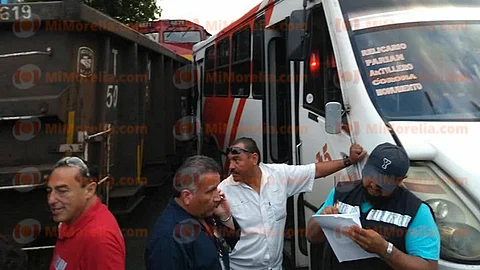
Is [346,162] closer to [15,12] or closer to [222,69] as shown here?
[15,12]

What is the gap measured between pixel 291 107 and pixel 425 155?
1898 mm

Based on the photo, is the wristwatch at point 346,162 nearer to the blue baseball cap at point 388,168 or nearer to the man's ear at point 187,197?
the blue baseball cap at point 388,168

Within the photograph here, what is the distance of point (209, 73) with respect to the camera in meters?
9.38

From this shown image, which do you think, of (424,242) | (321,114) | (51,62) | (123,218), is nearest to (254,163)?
(321,114)

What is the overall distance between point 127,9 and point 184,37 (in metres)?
5.23

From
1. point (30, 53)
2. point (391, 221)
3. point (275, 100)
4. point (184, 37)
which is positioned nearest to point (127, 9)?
point (184, 37)

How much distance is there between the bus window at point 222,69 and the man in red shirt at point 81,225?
5.33 meters

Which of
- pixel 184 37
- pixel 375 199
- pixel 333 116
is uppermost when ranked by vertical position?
pixel 184 37

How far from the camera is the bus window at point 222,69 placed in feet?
25.2

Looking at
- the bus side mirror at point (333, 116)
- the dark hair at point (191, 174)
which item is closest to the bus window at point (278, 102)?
the bus side mirror at point (333, 116)

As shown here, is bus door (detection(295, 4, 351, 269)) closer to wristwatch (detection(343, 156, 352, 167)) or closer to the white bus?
the white bus

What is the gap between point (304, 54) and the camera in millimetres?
3941

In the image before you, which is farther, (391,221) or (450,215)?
(450,215)

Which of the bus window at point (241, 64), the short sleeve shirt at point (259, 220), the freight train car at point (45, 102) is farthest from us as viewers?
the bus window at point (241, 64)
